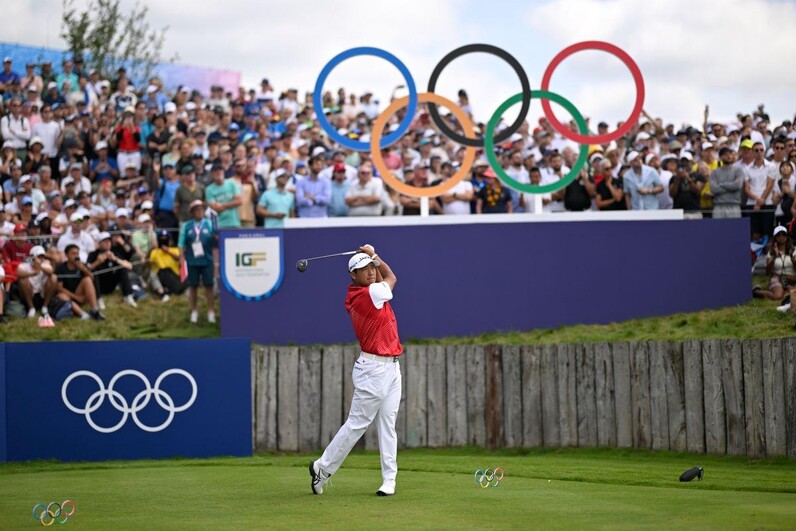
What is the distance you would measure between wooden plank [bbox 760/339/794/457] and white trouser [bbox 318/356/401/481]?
18.6 feet

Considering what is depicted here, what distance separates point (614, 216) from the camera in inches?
795

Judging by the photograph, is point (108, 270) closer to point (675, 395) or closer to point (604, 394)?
point (604, 394)

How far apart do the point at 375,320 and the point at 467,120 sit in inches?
368

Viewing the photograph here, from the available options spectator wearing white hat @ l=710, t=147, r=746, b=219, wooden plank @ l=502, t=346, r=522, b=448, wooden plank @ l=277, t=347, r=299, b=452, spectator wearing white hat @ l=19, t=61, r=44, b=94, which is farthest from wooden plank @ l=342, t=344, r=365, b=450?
spectator wearing white hat @ l=19, t=61, r=44, b=94

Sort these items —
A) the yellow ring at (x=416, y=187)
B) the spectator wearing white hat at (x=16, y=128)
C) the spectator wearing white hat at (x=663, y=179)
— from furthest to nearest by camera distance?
the spectator wearing white hat at (x=16, y=128) < the spectator wearing white hat at (x=663, y=179) < the yellow ring at (x=416, y=187)

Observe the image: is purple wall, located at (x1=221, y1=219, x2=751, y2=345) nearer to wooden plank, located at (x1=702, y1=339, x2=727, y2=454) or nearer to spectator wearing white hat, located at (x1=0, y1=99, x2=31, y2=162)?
wooden plank, located at (x1=702, y1=339, x2=727, y2=454)

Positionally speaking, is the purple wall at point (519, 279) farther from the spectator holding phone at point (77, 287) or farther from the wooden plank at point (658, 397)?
the wooden plank at point (658, 397)

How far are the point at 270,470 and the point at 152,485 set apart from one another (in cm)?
205

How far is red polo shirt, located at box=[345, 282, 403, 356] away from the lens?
11828 millimetres

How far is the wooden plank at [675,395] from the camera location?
53.4 feet

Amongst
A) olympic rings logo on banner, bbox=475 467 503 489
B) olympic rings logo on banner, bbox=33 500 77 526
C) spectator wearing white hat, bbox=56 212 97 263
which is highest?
spectator wearing white hat, bbox=56 212 97 263

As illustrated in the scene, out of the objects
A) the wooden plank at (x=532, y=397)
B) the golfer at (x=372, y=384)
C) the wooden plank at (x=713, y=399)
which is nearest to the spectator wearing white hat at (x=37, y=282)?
the wooden plank at (x=532, y=397)

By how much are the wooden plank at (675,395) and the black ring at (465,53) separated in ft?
18.9

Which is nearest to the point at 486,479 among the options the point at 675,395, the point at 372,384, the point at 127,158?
the point at 372,384
